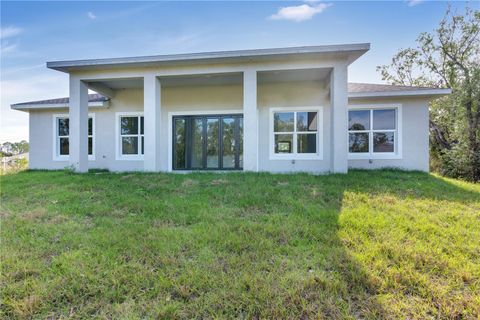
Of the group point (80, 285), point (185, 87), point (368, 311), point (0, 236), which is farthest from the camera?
point (185, 87)

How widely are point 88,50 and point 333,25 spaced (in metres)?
9.09

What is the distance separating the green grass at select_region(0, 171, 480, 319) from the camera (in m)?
2.26

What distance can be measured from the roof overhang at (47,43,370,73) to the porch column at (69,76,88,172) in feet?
2.19

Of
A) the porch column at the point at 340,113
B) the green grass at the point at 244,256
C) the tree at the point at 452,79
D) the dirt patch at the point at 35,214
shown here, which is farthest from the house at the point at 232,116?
the tree at the point at 452,79

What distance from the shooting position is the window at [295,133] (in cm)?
998

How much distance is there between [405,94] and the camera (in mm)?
9227

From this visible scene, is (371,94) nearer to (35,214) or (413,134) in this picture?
(413,134)

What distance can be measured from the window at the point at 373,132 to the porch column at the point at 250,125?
14.3 feet

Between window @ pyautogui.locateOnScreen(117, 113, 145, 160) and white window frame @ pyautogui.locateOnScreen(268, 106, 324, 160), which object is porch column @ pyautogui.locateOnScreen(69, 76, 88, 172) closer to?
window @ pyautogui.locateOnScreen(117, 113, 145, 160)

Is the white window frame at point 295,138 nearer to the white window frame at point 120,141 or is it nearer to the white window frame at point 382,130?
the white window frame at point 382,130

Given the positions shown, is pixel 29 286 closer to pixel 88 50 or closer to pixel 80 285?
pixel 80 285

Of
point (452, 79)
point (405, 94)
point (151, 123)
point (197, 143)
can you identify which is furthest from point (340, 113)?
point (452, 79)

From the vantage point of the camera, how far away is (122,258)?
2980 mm

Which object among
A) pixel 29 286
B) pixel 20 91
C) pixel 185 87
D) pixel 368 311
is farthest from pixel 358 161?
pixel 20 91
